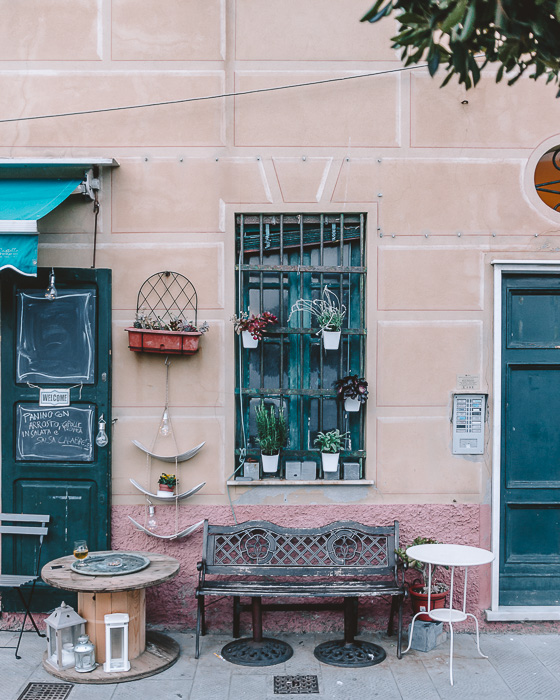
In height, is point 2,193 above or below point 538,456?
above

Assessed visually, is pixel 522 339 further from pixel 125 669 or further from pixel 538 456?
pixel 125 669

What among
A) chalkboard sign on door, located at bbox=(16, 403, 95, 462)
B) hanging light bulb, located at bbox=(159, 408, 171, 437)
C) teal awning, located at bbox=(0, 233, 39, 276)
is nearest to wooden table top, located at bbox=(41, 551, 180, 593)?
chalkboard sign on door, located at bbox=(16, 403, 95, 462)

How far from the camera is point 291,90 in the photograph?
5.41 meters

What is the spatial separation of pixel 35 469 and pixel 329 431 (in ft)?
7.56

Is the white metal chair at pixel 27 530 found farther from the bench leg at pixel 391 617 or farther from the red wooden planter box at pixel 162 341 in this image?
the bench leg at pixel 391 617

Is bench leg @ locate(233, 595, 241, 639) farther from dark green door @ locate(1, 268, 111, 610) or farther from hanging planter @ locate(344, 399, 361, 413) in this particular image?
hanging planter @ locate(344, 399, 361, 413)

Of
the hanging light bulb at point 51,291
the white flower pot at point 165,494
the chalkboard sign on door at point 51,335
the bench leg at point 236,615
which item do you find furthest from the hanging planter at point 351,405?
the hanging light bulb at point 51,291

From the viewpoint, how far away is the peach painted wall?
5.41 meters

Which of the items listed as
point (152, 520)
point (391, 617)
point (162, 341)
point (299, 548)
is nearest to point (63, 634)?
point (152, 520)

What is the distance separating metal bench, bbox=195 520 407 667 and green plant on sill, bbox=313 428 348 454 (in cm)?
56

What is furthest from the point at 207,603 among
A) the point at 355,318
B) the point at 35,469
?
the point at 355,318

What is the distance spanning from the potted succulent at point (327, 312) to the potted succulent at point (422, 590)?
162 cm

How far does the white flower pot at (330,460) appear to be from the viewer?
17.7ft

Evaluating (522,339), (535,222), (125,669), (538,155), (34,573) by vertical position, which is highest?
(538,155)
